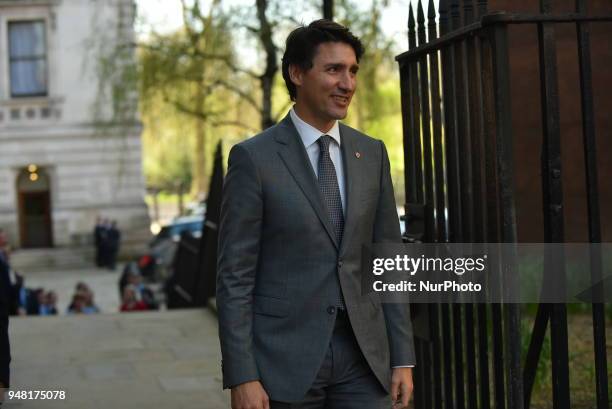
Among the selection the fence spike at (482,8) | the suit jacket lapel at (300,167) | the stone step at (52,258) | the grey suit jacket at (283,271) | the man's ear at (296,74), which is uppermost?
the fence spike at (482,8)

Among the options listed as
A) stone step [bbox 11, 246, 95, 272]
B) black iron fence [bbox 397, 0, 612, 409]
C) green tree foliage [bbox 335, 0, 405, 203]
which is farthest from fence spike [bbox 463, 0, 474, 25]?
stone step [bbox 11, 246, 95, 272]

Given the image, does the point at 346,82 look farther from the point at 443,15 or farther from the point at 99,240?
the point at 99,240

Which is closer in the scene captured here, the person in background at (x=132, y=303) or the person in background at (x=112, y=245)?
the person in background at (x=132, y=303)

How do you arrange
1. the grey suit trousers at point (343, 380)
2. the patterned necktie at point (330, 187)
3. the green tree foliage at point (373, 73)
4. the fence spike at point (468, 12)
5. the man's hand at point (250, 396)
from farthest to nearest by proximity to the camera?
the green tree foliage at point (373, 73)
the fence spike at point (468, 12)
the patterned necktie at point (330, 187)
the grey suit trousers at point (343, 380)
the man's hand at point (250, 396)

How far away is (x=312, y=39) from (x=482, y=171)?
57.8 inches

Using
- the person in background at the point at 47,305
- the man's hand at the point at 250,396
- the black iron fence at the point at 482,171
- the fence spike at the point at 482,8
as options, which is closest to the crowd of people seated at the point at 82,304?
the person in background at the point at 47,305

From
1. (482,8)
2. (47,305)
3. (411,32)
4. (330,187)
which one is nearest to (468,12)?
(482,8)

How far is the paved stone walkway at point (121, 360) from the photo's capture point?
298 inches

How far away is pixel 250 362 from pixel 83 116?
33.1 metres

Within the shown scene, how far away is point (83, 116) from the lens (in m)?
35.9

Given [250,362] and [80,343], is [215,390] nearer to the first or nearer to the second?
[80,343]

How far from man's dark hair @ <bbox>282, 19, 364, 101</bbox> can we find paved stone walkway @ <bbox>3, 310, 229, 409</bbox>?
153 inches

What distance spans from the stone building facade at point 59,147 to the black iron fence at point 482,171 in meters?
30.2

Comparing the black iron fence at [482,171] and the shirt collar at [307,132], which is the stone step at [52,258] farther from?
the shirt collar at [307,132]
